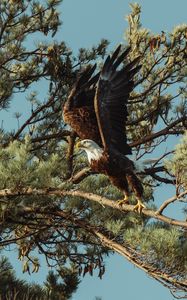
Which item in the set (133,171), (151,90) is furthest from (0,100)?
(133,171)

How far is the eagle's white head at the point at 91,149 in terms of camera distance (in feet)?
21.0

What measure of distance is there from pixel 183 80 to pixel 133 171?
231cm

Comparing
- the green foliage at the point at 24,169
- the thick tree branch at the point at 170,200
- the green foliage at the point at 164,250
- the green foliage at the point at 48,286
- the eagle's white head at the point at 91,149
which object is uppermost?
the eagle's white head at the point at 91,149

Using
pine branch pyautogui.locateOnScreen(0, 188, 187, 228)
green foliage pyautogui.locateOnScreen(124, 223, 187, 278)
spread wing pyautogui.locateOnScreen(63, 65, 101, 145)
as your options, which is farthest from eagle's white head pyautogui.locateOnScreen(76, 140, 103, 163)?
green foliage pyautogui.locateOnScreen(124, 223, 187, 278)

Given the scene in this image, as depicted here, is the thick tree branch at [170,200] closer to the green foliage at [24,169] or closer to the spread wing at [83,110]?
the green foliage at [24,169]

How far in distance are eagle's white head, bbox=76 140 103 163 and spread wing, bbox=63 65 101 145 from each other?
1.02 feet

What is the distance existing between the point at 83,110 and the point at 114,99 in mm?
423

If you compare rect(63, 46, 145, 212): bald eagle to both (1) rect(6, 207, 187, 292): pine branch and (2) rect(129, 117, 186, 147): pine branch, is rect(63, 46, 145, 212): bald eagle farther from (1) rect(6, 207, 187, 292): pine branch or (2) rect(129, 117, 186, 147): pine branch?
(2) rect(129, 117, 186, 147): pine branch

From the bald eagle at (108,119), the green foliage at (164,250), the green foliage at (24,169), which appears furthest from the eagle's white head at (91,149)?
the green foliage at (164,250)

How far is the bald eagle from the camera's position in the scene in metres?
6.36

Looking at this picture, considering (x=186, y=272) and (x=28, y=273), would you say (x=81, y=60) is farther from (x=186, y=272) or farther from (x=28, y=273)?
(x=186, y=272)

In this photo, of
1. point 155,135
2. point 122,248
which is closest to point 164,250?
point 122,248

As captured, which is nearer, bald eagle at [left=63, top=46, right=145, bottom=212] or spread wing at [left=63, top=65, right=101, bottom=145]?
bald eagle at [left=63, top=46, right=145, bottom=212]

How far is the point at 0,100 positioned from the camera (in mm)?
8102
